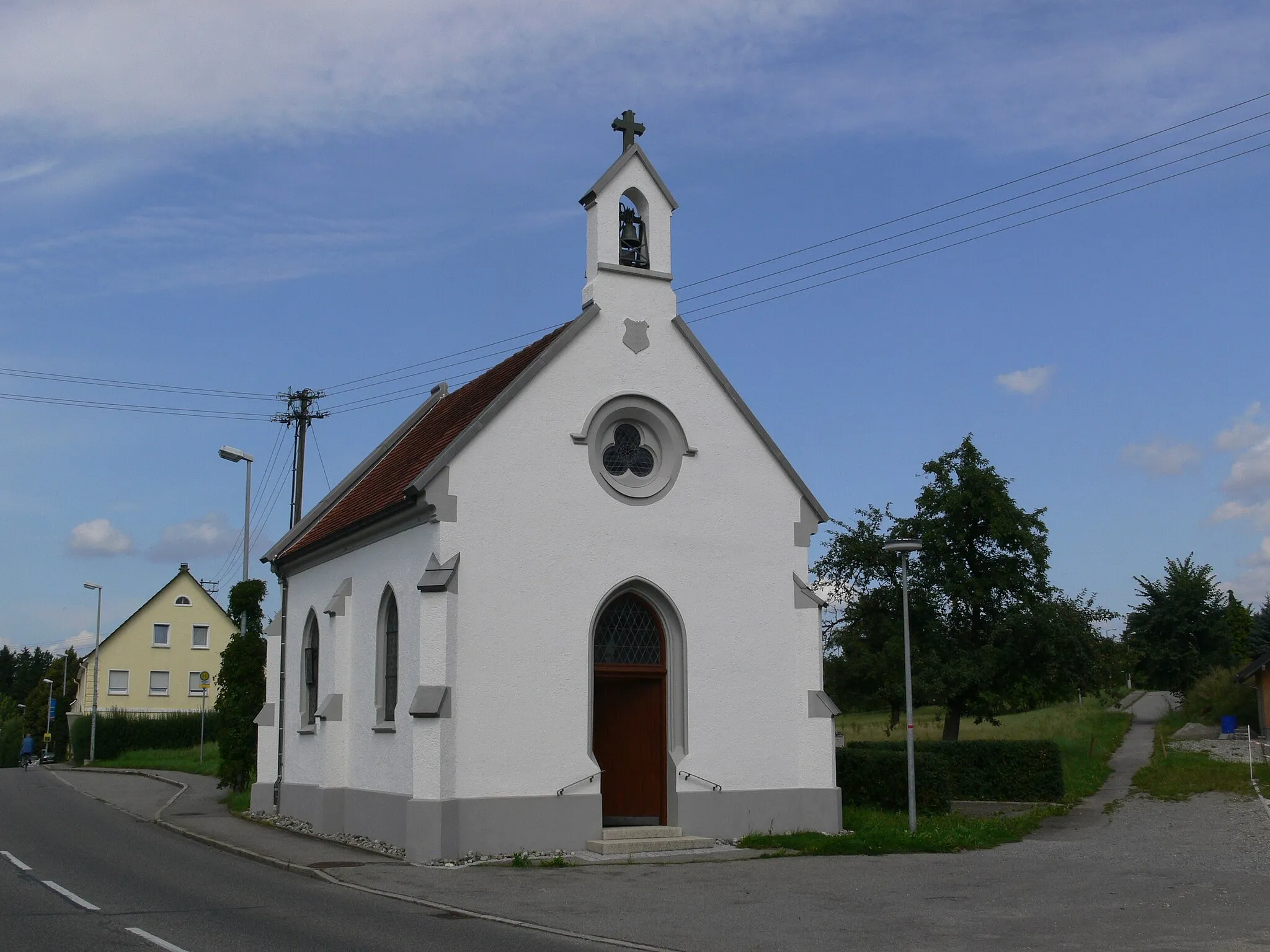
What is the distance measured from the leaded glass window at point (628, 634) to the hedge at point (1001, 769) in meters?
9.74

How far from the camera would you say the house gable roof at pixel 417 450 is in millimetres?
17484

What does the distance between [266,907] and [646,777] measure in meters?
7.50

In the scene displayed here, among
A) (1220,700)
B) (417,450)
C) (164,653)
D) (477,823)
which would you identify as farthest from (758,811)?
(164,653)

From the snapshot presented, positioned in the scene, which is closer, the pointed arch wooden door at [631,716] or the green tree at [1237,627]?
the pointed arch wooden door at [631,716]

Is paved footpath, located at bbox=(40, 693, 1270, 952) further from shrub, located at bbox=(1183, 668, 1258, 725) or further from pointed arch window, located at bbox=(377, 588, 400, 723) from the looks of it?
shrub, located at bbox=(1183, 668, 1258, 725)

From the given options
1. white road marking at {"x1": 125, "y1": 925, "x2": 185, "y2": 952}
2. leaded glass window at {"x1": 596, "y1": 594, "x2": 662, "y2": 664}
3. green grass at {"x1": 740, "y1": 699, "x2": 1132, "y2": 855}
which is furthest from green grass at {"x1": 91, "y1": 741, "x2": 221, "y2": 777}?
white road marking at {"x1": 125, "y1": 925, "x2": 185, "y2": 952}

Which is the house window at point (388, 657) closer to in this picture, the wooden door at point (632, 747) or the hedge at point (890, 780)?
the wooden door at point (632, 747)

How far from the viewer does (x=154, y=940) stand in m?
9.93

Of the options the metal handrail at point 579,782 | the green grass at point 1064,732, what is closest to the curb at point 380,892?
the metal handrail at point 579,782

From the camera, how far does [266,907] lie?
39.3ft

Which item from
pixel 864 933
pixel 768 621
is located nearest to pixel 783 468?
pixel 768 621

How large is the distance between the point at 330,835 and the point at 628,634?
18.8ft

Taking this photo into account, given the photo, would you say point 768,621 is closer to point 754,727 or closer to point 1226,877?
point 754,727

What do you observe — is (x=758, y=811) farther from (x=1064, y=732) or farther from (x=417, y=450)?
(x=1064, y=732)
